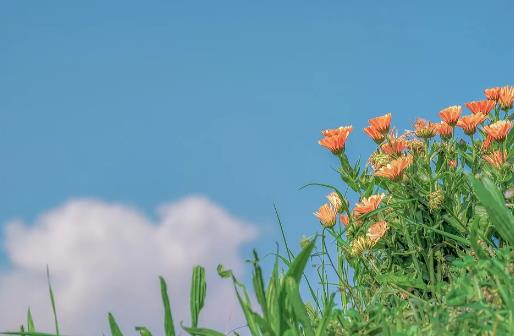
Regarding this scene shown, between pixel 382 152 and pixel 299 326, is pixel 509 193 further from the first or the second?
pixel 299 326

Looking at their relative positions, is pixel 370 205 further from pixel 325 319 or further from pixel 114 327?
pixel 114 327

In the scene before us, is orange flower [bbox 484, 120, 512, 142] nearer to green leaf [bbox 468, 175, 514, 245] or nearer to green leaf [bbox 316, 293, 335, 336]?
green leaf [bbox 468, 175, 514, 245]

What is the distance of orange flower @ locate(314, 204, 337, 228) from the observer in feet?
16.1

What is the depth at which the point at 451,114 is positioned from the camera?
16.7 feet

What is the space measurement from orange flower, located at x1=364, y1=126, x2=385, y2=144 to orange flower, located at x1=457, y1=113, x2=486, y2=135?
440mm

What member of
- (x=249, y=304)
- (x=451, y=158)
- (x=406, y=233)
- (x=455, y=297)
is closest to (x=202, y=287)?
(x=249, y=304)

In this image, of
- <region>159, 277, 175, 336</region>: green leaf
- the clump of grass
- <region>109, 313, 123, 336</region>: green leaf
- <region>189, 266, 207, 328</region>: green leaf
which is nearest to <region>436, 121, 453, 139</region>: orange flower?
the clump of grass

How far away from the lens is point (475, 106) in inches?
208

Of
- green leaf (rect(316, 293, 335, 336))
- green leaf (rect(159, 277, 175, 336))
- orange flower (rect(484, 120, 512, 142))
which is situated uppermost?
orange flower (rect(484, 120, 512, 142))

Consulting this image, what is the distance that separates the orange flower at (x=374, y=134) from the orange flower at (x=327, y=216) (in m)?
0.55

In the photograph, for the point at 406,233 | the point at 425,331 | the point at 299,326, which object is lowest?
the point at 425,331

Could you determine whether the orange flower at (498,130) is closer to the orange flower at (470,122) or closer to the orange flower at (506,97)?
the orange flower at (470,122)

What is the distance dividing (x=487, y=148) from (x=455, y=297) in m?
2.02

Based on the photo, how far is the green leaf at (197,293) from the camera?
3482 mm
